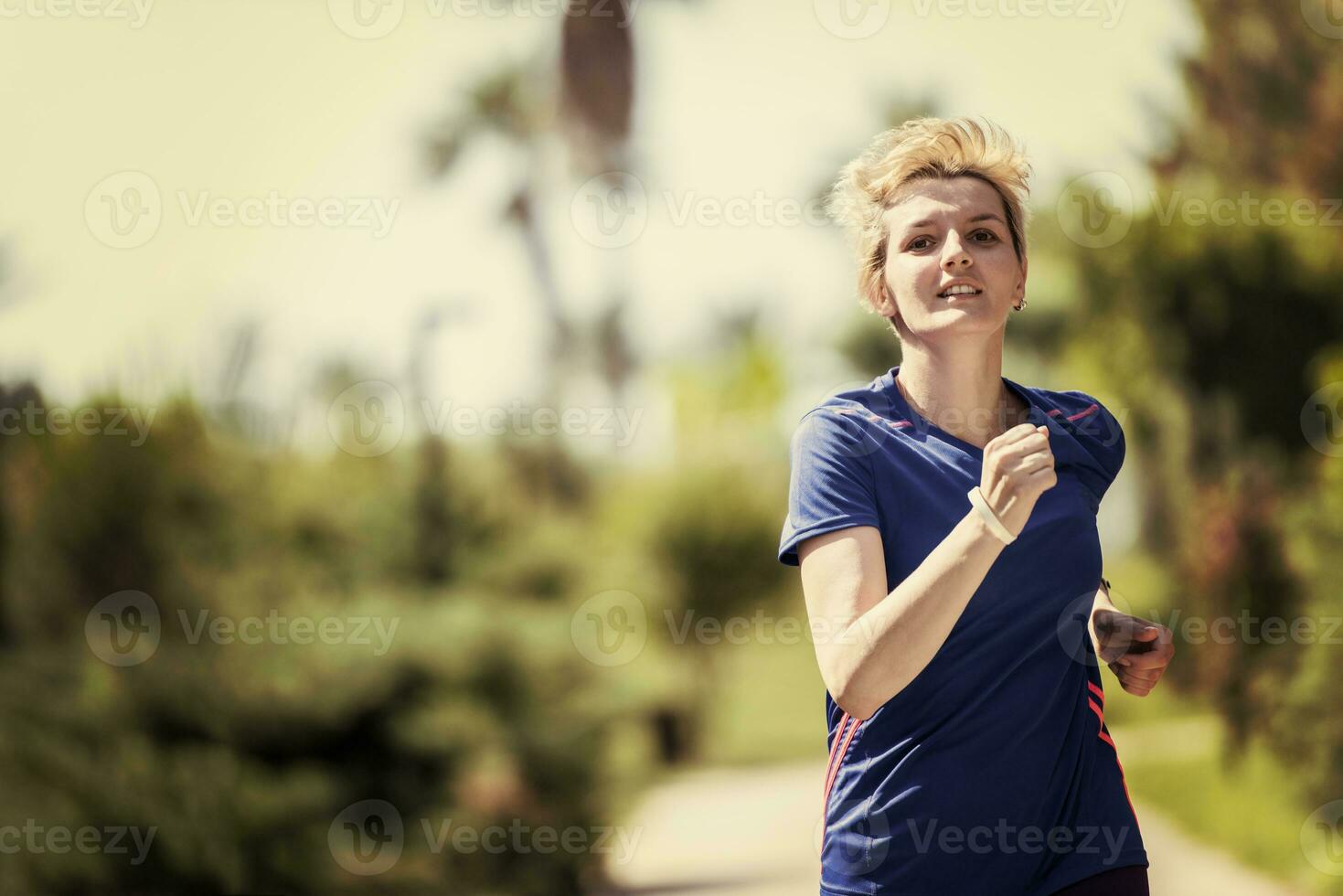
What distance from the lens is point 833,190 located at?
7.52 feet

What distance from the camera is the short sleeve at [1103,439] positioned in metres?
2.23

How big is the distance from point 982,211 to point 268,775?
7691 millimetres

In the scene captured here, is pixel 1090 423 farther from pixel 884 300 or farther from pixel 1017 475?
pixel 1017 475

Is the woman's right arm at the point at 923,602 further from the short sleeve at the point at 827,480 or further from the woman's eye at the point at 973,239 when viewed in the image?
the woman's eye at the point at 973,239

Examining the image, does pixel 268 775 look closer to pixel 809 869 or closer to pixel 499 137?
pixel 809 869

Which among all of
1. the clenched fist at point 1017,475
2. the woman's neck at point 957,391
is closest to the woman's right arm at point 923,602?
the clenched fist at point 1017,475

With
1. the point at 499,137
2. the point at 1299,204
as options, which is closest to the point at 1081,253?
the point at 1299,204

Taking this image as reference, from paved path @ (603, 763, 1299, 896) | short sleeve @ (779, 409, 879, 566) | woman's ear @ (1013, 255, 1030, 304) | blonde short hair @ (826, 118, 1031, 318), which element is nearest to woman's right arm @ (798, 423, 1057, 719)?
short sleeve @ (779, 409, 879, 566)

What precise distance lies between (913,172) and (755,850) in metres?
11.7

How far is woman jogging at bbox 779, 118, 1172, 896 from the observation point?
6.41 ft

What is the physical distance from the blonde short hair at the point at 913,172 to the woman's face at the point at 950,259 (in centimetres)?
2

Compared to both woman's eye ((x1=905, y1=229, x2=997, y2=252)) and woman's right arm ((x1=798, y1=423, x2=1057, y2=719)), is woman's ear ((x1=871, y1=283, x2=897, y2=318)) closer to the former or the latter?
woman's eye ((x1=905, y1=229, x2=997, y2=252))

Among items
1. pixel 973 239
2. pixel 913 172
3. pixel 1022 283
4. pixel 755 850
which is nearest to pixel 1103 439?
pixel 1022 283

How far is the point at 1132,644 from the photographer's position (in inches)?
84.7
